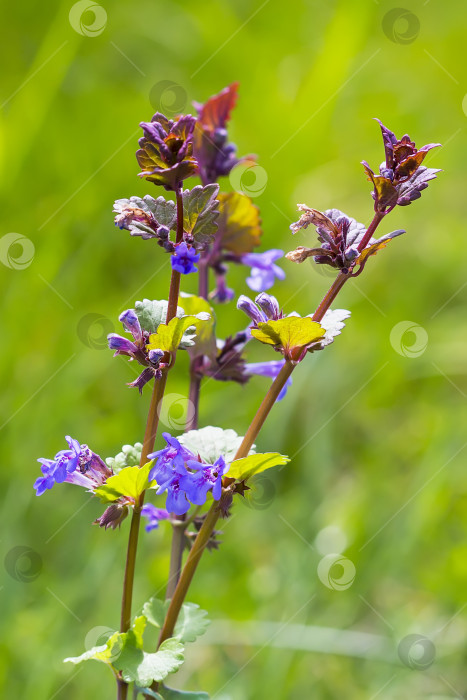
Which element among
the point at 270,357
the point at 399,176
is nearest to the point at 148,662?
the point at 399,176

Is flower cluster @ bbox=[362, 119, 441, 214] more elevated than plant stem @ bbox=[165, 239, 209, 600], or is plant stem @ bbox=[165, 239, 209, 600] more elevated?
flower cluster @ bbox=[362, 119, 441, 214]

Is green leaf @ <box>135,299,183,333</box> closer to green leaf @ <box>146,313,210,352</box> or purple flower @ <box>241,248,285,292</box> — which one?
green leaf @ <box>146,313,210,352</box>

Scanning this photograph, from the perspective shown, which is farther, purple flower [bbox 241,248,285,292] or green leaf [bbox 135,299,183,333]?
purple flower [bbox 241,248,285,292]

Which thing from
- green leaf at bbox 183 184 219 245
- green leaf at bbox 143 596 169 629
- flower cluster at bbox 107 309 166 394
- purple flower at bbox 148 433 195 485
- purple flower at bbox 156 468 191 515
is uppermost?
green leaf at bbox 183 184 219 245

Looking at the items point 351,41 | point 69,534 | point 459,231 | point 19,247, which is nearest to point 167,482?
point 69,534

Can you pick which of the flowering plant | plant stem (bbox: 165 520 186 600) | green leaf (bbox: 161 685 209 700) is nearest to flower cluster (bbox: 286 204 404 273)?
the flowering plant

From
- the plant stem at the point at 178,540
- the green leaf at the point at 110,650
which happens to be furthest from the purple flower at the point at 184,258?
the green leaf at the point at 110,650
